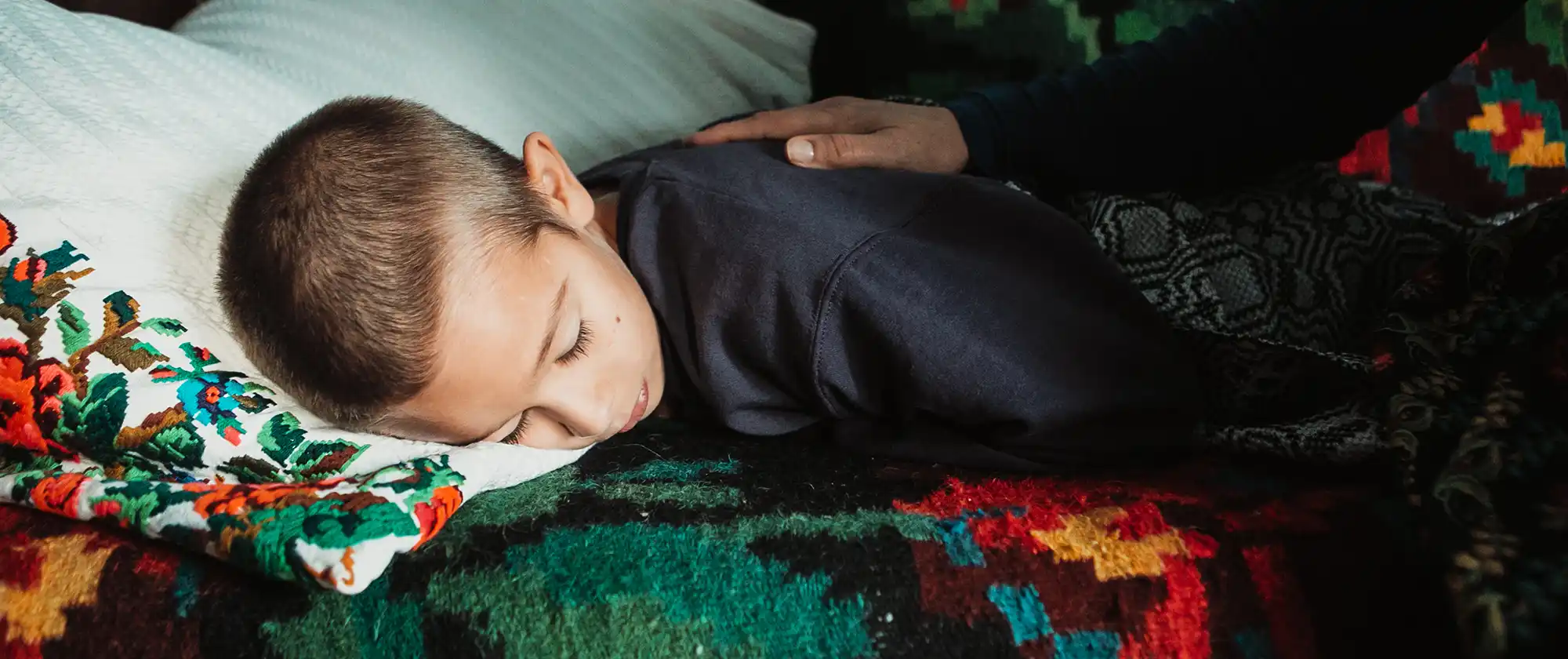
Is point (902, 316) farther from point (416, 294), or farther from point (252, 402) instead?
point (252, 402)

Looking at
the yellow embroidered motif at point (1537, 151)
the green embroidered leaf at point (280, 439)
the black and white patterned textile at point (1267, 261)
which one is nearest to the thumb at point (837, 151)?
the black and white patterned textile at point (1267, 261)

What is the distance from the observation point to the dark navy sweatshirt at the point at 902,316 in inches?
26.3

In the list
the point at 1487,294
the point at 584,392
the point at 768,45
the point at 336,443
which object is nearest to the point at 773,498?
the point at 584,392

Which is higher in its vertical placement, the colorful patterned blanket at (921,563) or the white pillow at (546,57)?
the white pillow at (546,57)

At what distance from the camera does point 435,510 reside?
0.52 m

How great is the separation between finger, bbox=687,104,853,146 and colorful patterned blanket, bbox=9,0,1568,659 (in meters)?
0.40

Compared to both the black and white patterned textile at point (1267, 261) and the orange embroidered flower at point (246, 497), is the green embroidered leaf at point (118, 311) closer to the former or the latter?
the orange embroidered flower at point (246, 497)

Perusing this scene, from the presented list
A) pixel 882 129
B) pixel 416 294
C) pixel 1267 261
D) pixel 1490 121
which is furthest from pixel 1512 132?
pixel 416 294

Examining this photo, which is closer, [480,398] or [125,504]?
[125,504]

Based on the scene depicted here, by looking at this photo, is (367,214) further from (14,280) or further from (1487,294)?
(1487,294)

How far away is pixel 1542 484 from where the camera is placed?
1.26 feet

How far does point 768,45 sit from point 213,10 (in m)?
0.55

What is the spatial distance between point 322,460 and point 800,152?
419 mm

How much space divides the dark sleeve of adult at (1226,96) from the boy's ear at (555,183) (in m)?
0.36
